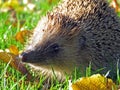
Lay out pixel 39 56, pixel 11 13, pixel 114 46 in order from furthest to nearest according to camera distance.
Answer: pixel 11 13
pixel 114 46
pixel 39 56

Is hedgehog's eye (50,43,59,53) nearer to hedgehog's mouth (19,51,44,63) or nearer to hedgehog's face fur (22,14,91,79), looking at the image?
hedgehog's face fur (22,14,91,79)

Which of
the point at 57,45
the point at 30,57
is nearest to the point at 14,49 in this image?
the point at 57,45

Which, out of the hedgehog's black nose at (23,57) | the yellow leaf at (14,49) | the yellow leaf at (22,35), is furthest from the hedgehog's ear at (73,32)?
the yellow leaf at (22,35)

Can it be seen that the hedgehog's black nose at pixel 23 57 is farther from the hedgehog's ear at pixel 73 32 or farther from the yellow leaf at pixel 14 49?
the yellow leaf at pixel 14 49

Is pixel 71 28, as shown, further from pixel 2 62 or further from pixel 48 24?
pixel 2 62

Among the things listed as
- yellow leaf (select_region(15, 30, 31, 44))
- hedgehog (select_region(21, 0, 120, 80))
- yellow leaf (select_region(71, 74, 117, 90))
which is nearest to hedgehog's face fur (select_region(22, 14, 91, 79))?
hedgehog (select_region(21, 0, 120, 80))

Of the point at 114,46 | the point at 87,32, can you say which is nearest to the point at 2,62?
the point at 87,32
